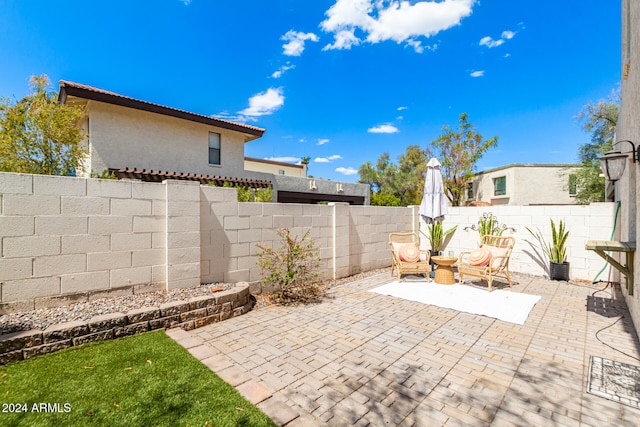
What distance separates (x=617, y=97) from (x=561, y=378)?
69.2 ft

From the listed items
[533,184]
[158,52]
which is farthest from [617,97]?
[158,52]

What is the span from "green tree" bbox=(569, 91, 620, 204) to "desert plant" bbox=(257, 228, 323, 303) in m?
19.4

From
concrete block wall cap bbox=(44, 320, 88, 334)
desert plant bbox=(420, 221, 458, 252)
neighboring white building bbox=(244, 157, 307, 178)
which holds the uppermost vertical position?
neighboring white building bbox=(244, 157, 307, 178)

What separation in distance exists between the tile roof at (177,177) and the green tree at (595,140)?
63.8 ft

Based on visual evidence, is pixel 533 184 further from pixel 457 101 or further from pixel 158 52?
pixel 158 52

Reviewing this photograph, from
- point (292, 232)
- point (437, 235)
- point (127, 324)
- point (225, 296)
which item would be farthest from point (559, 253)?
point (127, 324)

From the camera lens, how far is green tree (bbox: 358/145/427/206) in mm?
31469

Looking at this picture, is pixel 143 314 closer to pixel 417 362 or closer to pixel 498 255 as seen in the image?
pixel 417 362

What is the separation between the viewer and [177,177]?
11266mm

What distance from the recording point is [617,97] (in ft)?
52.9

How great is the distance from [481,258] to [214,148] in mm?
12008

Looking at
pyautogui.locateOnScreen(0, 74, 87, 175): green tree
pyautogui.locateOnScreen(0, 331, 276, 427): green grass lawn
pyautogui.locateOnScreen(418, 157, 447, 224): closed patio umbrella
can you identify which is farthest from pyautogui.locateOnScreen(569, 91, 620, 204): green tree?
pyautogui.locateOnScreen(0, 74, 87, 175): green tree

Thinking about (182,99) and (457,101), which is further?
(457,101)

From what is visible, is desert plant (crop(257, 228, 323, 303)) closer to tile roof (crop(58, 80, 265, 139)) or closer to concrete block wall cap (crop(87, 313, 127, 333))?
concrete block wall cap (crop(87, 313, 127, 333))
